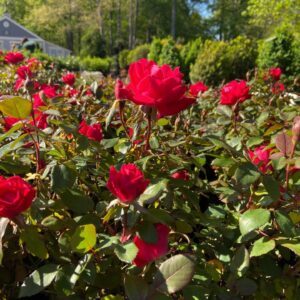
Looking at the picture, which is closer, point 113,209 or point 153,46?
point 113,209

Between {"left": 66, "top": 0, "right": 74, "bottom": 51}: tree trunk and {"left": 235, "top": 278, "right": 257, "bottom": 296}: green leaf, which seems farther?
{"left": 66, "top": 0, "right": 74, "bottom": 51}: tree trunk

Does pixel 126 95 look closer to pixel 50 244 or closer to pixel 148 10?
pixel 50 244

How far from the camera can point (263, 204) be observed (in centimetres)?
82

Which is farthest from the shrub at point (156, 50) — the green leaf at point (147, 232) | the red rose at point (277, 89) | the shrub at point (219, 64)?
the green leaf at point (147, 232)

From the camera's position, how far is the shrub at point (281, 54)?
7.48m

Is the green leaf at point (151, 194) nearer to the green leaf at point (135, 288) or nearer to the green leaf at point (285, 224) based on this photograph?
the green leaf at point (135, 288)

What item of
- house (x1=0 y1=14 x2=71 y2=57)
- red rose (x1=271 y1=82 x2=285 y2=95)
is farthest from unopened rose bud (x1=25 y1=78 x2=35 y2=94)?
house (x1=0 y1=14 x2=71 y2=57)

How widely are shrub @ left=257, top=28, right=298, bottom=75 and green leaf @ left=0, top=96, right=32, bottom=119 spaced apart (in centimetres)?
718

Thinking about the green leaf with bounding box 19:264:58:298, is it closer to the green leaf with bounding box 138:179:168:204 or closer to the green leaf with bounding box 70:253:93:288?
the green leaf with bounding box 70:253:93:288

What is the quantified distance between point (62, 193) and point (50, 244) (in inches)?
4.7

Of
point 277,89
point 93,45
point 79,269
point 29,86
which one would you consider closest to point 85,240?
point 79,269

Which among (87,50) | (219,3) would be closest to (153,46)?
(87,50)

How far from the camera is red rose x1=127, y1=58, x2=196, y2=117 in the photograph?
742 millimetres

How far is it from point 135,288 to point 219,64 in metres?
6.63
